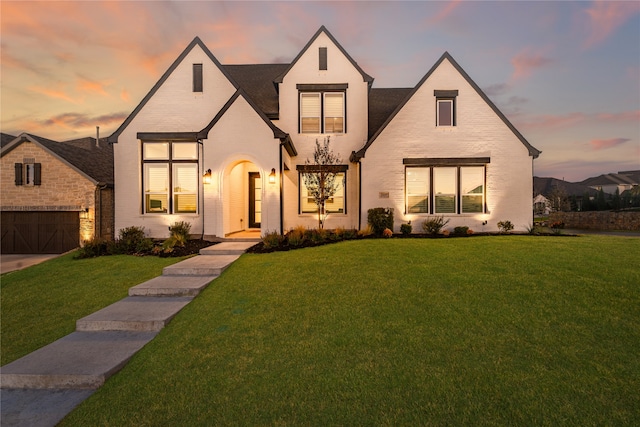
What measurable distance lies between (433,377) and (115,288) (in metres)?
7.71

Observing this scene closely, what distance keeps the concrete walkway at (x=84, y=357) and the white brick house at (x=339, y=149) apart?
6.89 meters

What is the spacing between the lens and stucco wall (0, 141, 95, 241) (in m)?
16.5

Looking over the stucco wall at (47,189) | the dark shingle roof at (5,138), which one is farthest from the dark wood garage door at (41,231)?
the dark shingle roof at (5,138)

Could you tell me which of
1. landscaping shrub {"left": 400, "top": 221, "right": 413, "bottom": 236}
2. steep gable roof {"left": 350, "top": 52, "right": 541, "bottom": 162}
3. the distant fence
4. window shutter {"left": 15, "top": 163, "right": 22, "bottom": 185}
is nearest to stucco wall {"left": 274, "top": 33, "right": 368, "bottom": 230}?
steep gable roof {"left": 350, "top": 52, "right": 541, "bottom": 162}

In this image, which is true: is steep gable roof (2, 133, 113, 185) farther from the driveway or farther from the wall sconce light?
the wall sconce light

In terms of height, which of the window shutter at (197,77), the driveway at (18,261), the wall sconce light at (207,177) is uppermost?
the window shutter at (197,77)

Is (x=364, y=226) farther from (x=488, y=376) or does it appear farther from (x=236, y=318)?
(x=488, y=376)

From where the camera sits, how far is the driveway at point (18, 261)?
43.6ft

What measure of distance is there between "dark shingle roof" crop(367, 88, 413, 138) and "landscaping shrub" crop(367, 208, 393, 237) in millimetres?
4455

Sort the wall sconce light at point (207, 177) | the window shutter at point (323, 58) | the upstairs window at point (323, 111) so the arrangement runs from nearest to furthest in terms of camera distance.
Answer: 1. the wall sconce light at point (207, 177)
2. the window shutter at point (323, 58)
3. the upstairs window at point (323, 111)

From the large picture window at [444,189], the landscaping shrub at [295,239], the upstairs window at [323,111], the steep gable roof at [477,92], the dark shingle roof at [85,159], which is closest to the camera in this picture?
the landscaping shrub at [295,239]

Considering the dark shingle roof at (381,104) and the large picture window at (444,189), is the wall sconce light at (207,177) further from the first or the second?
the large picture window at (444,189)

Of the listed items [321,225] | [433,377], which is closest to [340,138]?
[321,225]

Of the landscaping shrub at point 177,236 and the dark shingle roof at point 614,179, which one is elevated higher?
the dark shingle roof at point 614,179
